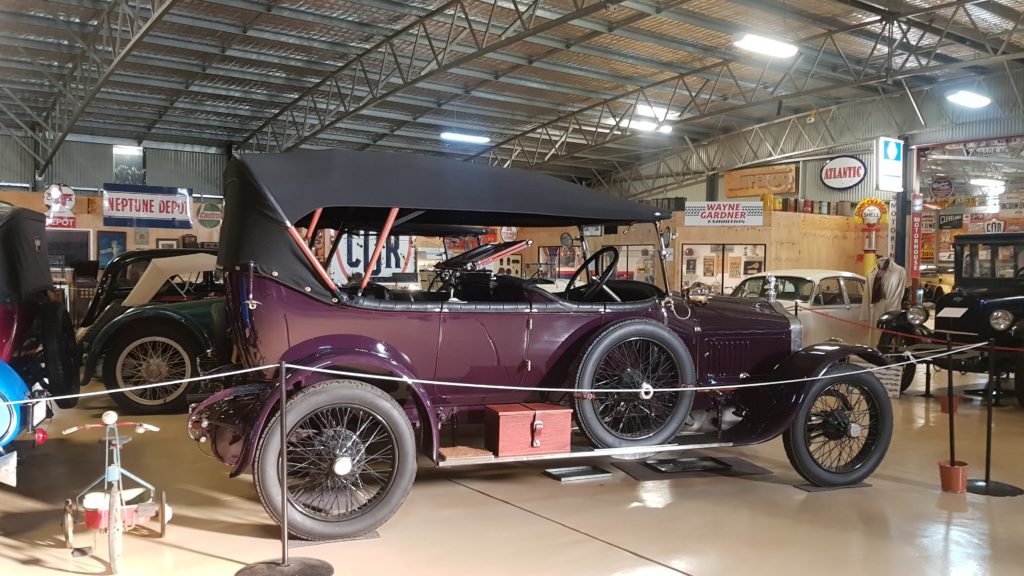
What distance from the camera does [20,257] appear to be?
541 cm

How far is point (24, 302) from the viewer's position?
17.8 feet

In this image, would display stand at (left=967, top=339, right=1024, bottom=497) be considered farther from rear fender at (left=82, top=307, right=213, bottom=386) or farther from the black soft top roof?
rear fender at (left=82, top=307, right=213, bottom=386)

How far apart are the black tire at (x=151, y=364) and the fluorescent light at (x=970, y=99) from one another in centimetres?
1525

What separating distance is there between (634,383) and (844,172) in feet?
47.4

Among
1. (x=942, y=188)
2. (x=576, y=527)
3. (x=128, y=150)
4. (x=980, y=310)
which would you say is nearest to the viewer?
(x=576, y=527)

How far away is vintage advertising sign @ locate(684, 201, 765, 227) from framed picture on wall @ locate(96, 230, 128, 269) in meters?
11.6

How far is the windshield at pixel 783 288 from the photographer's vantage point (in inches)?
435

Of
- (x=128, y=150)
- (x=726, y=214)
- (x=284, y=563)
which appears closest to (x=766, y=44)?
(x=726, y=214)

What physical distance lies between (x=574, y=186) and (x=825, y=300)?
7432mm

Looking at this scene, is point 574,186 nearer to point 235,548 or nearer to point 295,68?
point 235,548

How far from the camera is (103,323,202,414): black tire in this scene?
7230 mm

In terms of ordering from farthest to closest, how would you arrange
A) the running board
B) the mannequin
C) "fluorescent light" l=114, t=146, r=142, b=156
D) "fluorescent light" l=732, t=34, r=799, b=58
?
"fluorescent light" l=114, t=146, r=142, b=156
"fluorescent light" l=732, t=34, r=799, b=58
the mannequin
the running board

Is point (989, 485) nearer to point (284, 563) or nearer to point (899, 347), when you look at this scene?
point (899, 347)

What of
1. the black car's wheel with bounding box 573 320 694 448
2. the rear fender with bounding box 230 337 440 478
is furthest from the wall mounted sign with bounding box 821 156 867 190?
the rear fender with bounding box 230 337 440 478
